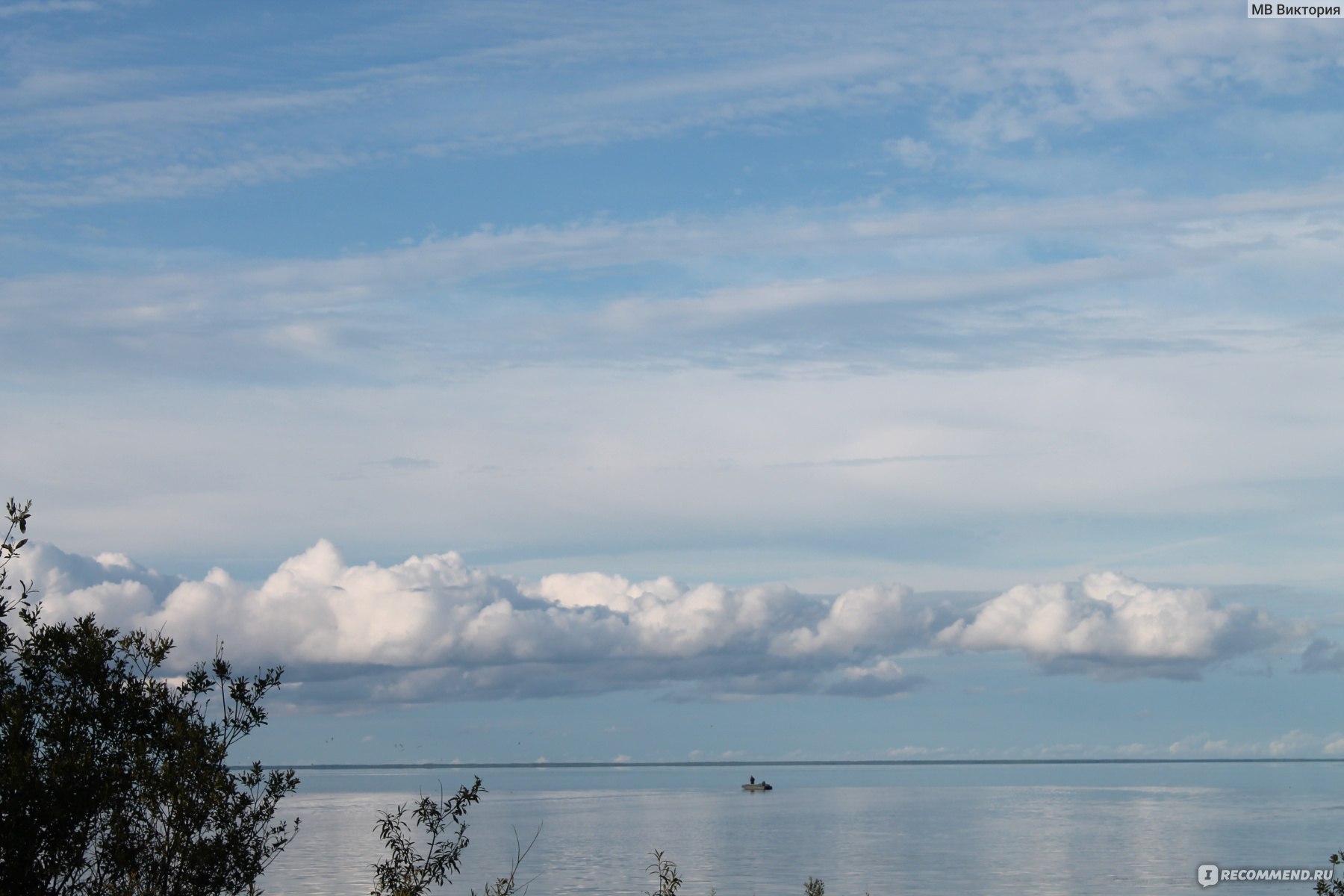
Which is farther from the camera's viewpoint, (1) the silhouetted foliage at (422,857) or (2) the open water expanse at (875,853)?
(2) the open water expanse at (875,853)

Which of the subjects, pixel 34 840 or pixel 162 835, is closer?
pixel 34 840

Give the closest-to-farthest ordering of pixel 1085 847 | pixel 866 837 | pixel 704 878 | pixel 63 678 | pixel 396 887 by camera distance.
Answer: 1. pixel 63 678
2. pixel 396 887
3. pixel 704 878
4. pixel 1085 847
5. pixel 866 837

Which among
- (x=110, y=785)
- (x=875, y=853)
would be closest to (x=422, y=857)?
(x=110, y=785)

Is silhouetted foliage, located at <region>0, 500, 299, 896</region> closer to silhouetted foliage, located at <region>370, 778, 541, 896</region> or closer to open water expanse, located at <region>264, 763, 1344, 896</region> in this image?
silhouetted foliage, located at <region>370, 778, 541, 896</region>

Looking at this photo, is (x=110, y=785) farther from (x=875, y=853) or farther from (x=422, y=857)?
(x=875, y=853)

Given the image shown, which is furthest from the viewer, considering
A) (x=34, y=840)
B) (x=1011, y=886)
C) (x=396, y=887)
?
(x=1011, y=886)

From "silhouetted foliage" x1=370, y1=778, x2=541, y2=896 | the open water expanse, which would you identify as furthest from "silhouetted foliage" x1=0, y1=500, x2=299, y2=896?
the open water expanse

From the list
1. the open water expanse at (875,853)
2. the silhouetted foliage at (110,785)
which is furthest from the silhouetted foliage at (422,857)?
the open water expanse at (875,853)

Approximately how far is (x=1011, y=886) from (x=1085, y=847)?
3870 centimetres

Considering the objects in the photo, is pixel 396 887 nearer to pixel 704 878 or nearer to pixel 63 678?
pixel 63 678

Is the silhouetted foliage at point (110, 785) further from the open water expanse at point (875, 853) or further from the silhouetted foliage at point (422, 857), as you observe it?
the open water expanse at point (875, 853)

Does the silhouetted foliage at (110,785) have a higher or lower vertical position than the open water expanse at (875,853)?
higher

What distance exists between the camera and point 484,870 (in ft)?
375

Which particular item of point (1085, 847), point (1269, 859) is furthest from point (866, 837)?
point (1269, 859)
